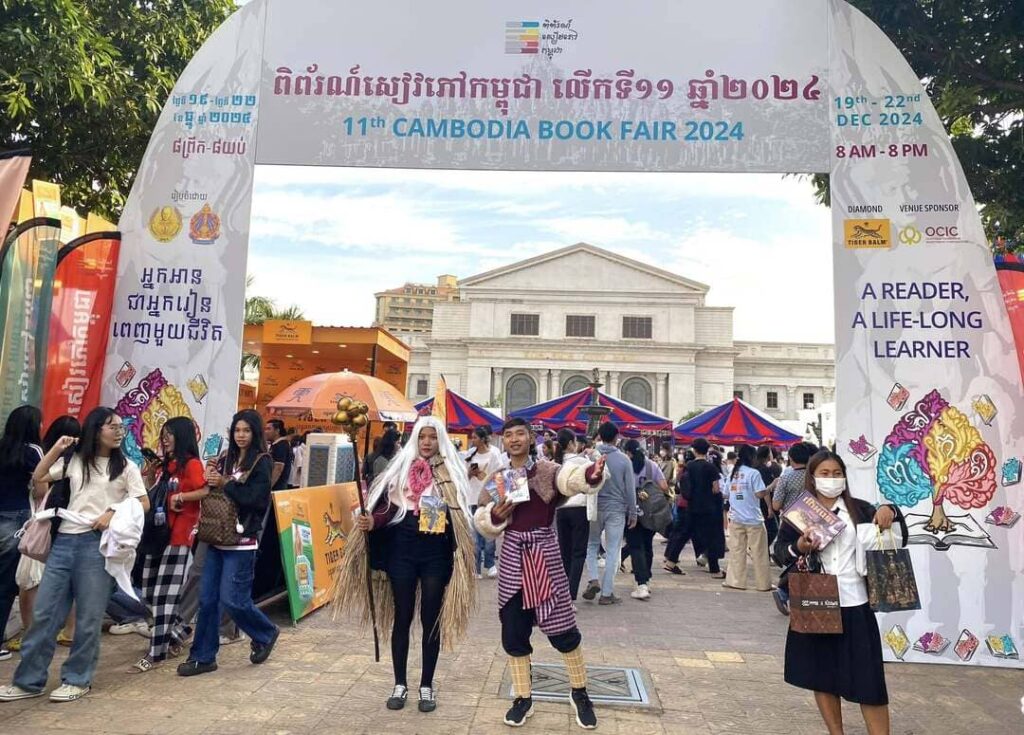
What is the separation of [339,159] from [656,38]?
3.02 metres

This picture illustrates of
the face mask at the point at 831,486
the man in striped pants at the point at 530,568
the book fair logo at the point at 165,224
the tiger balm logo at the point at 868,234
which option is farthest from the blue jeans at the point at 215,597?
the tiger balm logo at the point at 868,234

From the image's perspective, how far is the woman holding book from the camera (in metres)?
3.49

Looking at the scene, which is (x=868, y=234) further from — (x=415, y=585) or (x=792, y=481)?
(x=415, y=585)

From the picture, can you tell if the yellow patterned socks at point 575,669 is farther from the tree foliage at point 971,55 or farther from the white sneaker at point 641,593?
the tree foliage at point 971,55

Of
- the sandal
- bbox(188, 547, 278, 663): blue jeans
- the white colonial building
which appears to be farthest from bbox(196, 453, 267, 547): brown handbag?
the white colonial building

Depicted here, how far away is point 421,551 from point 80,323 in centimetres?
401

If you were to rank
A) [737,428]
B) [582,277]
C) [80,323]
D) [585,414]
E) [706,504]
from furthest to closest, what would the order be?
1. [582,277]
2. [585,414]
3. [737,428]
4. [706,504]
5. [80,323]

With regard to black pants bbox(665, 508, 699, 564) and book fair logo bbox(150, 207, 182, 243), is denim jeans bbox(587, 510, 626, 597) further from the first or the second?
book fair logo bbox(150, 207, 182, 243)

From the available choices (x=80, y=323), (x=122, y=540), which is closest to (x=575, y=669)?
(x=122, y=540)

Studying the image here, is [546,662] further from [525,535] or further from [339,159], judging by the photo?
[339,159]

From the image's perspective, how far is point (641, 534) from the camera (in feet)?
27.5

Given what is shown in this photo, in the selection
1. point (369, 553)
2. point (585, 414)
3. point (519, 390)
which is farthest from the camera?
point (519, 390)

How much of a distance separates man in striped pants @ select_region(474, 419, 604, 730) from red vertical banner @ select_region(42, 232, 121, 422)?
163 inches

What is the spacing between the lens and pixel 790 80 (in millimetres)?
6344
